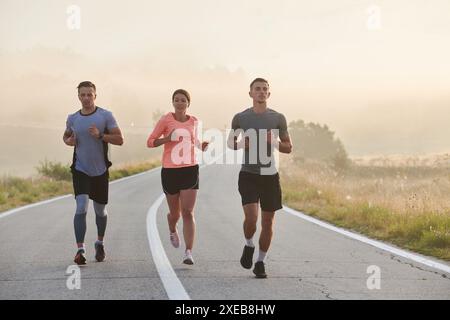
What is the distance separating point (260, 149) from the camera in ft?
21.8

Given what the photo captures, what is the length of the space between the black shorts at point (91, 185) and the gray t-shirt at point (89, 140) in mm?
59

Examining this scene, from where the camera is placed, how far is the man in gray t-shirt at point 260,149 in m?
6.65

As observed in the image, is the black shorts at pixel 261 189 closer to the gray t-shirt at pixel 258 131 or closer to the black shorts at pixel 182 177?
the gray t-shirt at pixel 258 131

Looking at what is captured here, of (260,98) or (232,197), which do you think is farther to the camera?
(232,197)

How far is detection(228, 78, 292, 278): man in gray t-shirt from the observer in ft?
21.8

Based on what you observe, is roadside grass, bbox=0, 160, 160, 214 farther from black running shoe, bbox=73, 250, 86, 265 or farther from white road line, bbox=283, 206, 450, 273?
black running shoe, bbox=73, 250, 86, 265

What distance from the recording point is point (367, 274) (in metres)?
6.81

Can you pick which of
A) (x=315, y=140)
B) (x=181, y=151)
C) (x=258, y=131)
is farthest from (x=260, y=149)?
(x=315, y=140)

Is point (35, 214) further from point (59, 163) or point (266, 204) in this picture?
point (59, 163)

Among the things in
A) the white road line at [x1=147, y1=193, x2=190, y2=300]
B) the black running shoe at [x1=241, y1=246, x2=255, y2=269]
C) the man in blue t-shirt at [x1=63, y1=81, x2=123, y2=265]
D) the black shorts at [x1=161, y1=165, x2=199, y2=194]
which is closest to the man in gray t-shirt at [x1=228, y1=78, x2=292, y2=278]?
the black running shoe at [x1=241, y1=246, x2=255, y2=269]

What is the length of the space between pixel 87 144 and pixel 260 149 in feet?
7.11
